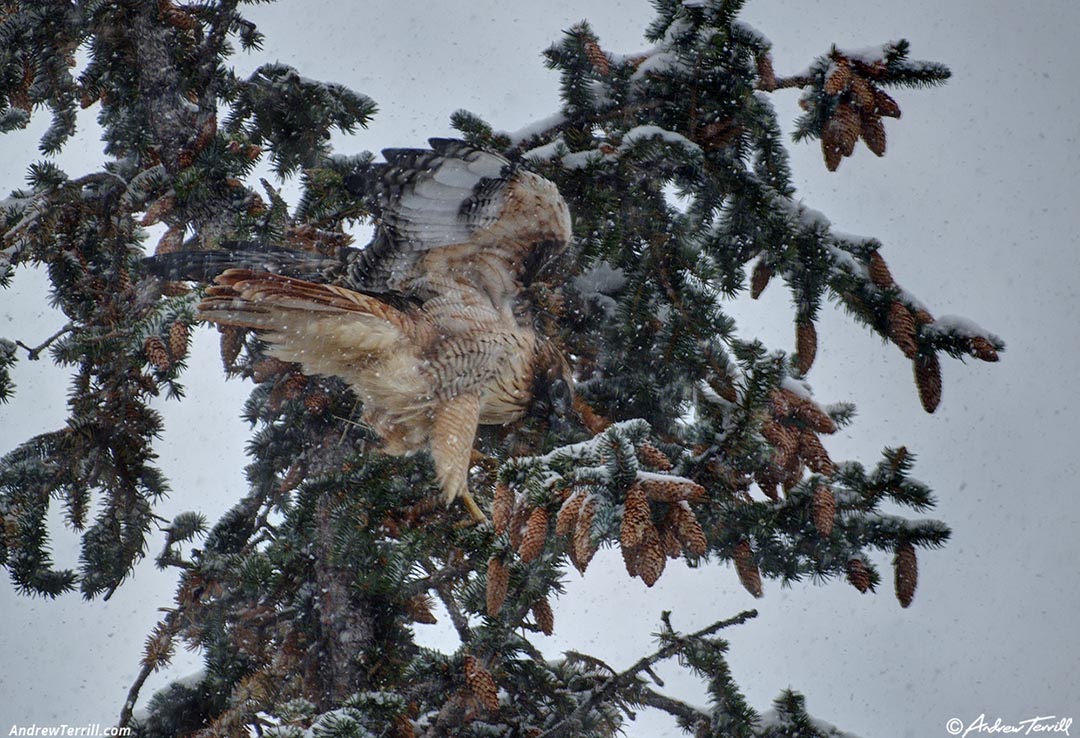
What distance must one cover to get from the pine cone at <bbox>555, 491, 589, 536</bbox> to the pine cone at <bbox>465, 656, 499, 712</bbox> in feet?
2.28

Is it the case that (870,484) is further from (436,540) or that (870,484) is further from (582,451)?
(436,540)

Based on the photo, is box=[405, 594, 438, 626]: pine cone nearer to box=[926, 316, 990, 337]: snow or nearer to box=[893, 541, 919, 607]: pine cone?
box=[893, 541, 919, 607]: pine cone

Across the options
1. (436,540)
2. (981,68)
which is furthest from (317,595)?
(981,68)

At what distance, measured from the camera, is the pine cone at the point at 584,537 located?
104 inches

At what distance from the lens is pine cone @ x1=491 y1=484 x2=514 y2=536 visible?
297 centimetres

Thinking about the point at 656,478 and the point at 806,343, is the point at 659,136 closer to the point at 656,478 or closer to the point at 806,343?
the point at 806,343

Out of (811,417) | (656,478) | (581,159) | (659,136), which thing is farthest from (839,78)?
(656,478)

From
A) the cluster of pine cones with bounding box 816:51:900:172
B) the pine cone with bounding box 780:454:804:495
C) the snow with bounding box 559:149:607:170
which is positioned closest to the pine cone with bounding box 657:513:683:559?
the pine cone with bounding box 780:454:804:495

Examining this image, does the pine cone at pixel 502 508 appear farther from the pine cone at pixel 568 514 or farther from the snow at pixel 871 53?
the snow at pixel 871 53

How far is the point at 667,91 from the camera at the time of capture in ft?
14.2

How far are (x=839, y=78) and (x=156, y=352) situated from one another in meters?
2.79

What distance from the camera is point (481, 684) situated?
3213 millimetres

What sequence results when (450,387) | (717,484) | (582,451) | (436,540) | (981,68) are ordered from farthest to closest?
(981,68) → (450,387) → (436,540) → (717,484) → (582,451)

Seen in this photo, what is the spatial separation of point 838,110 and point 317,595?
2789 millimetres
